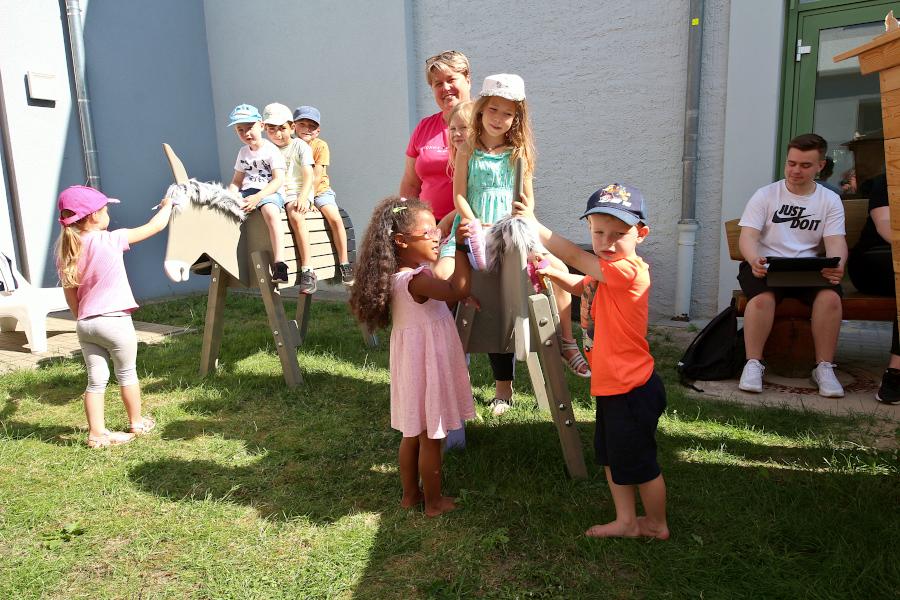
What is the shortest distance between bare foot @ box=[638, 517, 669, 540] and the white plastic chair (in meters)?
5.41

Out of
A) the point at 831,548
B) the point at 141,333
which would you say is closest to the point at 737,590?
the point at 831,548

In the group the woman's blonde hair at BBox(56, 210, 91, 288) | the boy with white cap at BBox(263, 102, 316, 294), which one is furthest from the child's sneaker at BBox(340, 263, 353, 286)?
the woman's blonde hair at BBox(56, 210, 91, 288)

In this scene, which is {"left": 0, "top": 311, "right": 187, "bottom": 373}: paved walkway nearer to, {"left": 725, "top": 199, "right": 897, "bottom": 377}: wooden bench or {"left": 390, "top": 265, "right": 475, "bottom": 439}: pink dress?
{"left": 390, "top": 265, "right": 475, "bottom": 439}: pink dress

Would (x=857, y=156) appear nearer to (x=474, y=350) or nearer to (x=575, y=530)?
(x=474, y=350)

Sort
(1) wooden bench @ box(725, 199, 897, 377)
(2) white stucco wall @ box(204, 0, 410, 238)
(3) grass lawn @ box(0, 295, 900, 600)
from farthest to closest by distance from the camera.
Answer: (2) white stucco wall @ box(204, 0, 410, 238) → (1) wooden bench @ box(725, 199, 897, 377) → (3) grass lawn @ box(0, 295, 900, 600)

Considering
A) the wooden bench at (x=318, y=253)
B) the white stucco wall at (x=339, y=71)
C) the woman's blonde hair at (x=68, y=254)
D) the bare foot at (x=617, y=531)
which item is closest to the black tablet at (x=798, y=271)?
the bare foot at (x=617, y=531)

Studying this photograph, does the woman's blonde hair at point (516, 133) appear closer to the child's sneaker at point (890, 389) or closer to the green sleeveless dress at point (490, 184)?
the green sleeveless dress at point (490, 184)

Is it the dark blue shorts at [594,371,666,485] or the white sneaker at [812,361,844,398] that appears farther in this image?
the white sneaker at [812,361,844,398]

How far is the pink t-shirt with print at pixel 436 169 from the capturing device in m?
3.56

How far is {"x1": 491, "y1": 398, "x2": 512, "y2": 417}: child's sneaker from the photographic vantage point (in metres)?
3.73

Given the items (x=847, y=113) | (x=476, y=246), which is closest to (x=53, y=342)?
(x=476, y=246)

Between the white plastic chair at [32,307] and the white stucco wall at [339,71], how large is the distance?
12.1 ft

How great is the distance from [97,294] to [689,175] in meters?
5.09

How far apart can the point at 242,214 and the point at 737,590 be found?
364 cm
